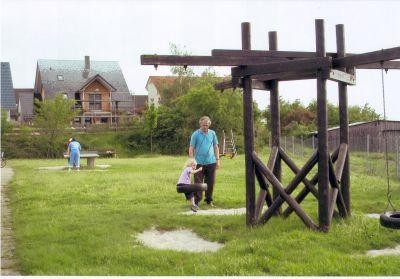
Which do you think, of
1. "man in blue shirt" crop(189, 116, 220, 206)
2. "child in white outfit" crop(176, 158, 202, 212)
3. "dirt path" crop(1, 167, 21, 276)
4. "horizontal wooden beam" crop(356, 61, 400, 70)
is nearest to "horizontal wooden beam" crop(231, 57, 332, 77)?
"horizontal wooden beam" crop(356, 61, 400, 70)

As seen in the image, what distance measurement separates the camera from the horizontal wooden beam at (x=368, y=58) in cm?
764

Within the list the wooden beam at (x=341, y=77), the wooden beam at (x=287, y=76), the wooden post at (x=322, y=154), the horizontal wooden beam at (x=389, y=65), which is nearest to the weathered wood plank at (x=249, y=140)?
the wooden beam at (x=287, y=76)

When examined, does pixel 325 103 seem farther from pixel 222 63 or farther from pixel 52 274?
pixel 52 274

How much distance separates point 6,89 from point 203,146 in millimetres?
61111

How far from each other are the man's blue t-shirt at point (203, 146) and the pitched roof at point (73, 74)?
184 ft

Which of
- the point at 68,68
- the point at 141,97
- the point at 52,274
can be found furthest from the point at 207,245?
the point at 141,97

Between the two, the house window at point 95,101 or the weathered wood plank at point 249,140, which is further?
the house window at point 95,101

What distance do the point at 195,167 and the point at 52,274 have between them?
5331 millimetres

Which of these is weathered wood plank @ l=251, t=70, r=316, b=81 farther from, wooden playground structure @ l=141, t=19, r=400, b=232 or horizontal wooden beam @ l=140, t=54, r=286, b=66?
horizontal wooden beam @ l=140, t=54, r=286, b=66

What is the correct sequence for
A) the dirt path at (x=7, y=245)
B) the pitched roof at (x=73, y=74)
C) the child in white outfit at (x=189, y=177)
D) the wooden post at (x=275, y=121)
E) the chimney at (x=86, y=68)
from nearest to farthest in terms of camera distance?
the dirt path at (x=7, y=245) < the wooden post at (x=275, y=121) < the child in white outfit at (x=189, y=177) < the pitched roof at (x=73, y=74) < the chimney at (x=86, y=68)

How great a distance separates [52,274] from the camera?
20.3 feet

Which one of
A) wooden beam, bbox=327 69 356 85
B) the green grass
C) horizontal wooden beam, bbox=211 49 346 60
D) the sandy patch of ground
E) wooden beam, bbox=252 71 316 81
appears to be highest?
horizontal wooden beam, bbox=211 49 346 60

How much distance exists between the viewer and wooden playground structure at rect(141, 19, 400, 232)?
26.5ft

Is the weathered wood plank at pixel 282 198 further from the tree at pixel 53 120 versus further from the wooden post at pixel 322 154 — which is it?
the tree at pixel 53 120
